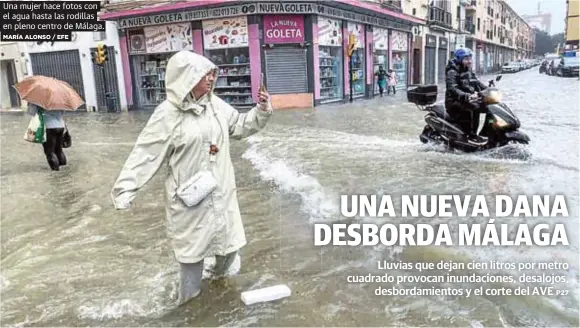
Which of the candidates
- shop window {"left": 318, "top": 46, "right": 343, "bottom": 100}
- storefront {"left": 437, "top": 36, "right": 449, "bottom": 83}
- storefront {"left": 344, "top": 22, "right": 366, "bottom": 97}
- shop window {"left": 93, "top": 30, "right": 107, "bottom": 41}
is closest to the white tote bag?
shop window {"left": 318, "top": 46, "right": 343, "bottom": 100}

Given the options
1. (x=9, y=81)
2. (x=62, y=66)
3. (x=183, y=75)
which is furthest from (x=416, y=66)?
(x=183, y=75)

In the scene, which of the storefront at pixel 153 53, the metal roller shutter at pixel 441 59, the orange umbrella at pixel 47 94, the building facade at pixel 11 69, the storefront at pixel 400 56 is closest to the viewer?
the orange umbrella at pixel 47 94

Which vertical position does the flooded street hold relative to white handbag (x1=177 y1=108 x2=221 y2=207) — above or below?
below

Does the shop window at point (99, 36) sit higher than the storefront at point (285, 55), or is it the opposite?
the shop window at point (99, 36)

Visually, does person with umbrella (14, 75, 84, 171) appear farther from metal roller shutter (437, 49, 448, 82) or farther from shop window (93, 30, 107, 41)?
metal roller shutter (437, 49, 448, 82)

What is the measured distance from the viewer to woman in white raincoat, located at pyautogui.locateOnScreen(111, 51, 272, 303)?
2479 mm

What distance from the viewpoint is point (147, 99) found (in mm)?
16906

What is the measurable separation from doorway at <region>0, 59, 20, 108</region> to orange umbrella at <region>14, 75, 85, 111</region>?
17.8m

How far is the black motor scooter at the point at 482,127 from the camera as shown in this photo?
584 centimetres

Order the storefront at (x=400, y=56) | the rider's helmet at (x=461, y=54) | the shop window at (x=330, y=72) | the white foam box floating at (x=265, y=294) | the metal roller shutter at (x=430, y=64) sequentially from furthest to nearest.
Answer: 1. the metal roller shutter at (x=430, y=64)
2. the storefront at (x=400, y=56)
3. the shop window at (x=330, y=72)
4. the rider's helmet at (x=461, y=54)
5. the white foam box floating at (x=265, y=294)

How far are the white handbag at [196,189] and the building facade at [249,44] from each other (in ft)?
37.0

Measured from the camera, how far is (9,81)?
23.2m

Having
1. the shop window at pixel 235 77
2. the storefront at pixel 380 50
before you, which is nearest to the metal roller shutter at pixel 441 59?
the storefront at pixel 380 50

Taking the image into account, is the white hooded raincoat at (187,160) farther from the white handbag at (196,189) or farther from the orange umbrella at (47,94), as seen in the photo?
the orange umbrella at (47,94)
